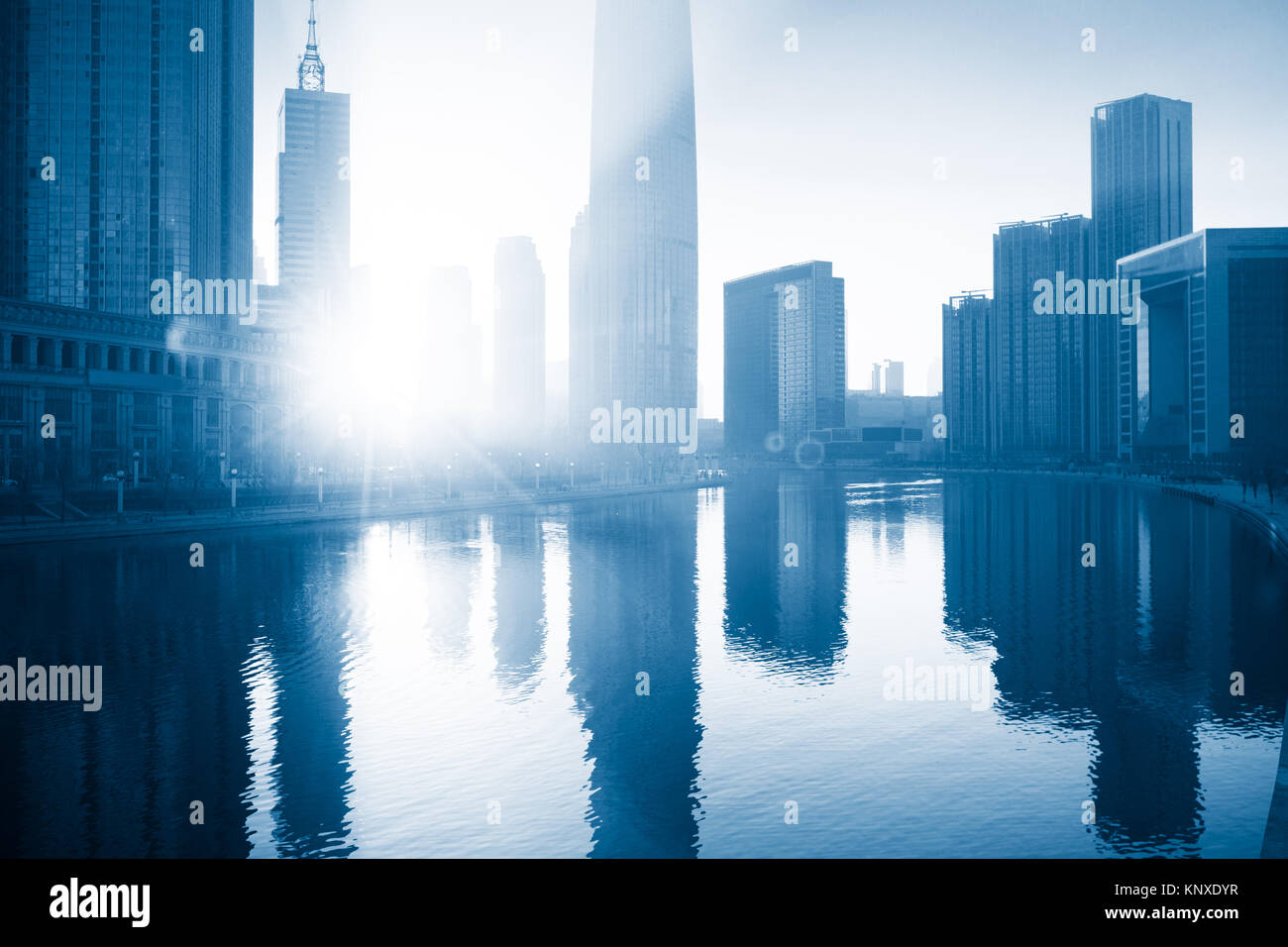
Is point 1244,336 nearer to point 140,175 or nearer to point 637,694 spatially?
point 140,175

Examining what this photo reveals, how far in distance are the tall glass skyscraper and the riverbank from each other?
74582 millimetres

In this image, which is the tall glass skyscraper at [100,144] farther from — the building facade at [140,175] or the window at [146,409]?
the window at [146,409]

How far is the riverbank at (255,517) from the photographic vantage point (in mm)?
59500

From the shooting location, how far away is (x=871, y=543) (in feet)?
224

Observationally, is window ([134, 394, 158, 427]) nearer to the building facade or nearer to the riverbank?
the building facade

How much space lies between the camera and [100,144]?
142 metres

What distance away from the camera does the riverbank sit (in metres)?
59.5

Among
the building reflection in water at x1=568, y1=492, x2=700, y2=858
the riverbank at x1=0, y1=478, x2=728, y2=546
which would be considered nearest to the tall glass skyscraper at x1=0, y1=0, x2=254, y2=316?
the riverbank at x1=0, y1=478, x2=728, y2=546

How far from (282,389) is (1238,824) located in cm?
12466

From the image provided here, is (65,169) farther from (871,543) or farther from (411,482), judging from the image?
(871,543)

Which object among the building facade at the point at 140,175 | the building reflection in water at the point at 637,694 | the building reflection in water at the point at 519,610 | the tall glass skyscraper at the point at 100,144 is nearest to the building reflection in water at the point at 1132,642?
the building reflection in water at the point at 637,694

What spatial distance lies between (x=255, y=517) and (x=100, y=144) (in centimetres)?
9978

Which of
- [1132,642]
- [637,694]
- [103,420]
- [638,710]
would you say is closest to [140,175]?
[103,420]
